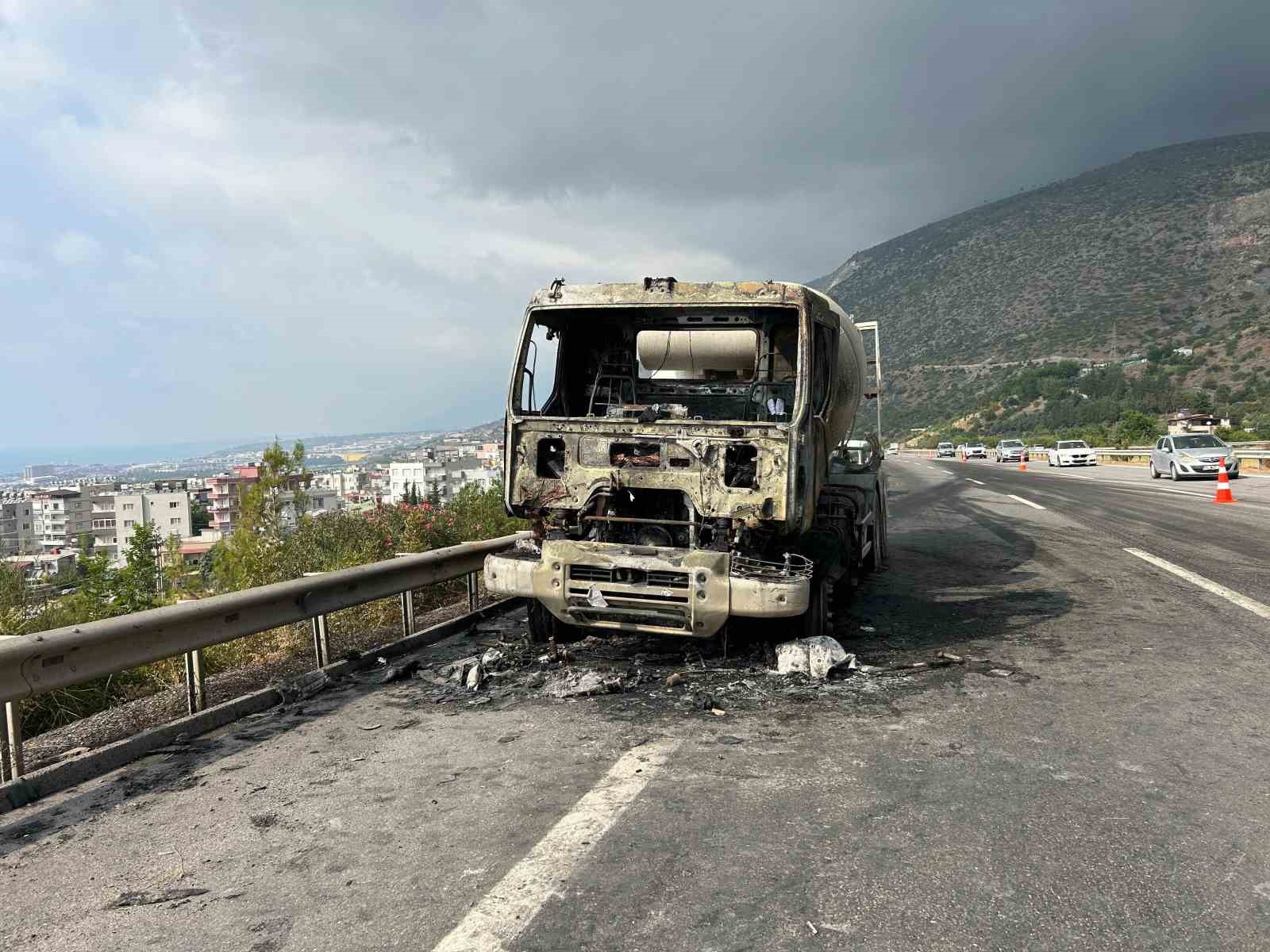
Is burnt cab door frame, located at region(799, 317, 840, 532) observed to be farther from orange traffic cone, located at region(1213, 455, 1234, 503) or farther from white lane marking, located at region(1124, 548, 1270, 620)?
orange traffic cone, located at region(1213, 455, 1234, 503)

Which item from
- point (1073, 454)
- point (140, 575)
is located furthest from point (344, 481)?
point (140, 575)

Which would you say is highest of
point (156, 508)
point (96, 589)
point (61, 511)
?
point (96, 589)

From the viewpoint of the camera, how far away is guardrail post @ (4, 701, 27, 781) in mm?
4188

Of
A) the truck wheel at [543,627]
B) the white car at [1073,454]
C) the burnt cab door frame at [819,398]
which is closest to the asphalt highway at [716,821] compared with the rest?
the truck wheel at [543,627]

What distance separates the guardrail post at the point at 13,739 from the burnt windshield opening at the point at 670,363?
3776 millimetres

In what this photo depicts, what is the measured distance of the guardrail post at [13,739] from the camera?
419 centimetres

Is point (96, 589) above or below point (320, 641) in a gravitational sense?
below

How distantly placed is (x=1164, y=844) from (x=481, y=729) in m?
3.30

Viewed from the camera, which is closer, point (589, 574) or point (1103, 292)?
point (589, 574)

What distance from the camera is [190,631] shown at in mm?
5133

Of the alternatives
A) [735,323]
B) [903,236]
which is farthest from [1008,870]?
[903,236]

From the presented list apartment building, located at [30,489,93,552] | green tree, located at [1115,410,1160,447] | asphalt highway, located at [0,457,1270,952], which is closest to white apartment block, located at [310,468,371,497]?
apartment building, located at [30,489,93,552]

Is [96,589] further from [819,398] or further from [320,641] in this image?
[819,398]

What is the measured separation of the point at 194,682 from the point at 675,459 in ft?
10.9
